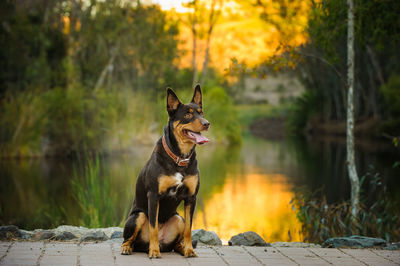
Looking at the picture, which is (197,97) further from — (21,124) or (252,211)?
(21,124)

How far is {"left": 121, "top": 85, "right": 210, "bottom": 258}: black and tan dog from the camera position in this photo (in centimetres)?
505

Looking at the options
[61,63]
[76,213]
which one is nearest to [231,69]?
[76,213]

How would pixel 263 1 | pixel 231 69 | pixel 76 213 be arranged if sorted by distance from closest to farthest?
1. pixel 231 69
2. pixel 76 213
3. pixel 263 1

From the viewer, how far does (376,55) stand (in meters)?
33.9

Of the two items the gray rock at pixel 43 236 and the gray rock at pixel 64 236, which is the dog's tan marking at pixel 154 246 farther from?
the gray rock at pixel 43 236

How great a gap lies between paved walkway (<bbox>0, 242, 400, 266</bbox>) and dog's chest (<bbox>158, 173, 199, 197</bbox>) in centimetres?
68

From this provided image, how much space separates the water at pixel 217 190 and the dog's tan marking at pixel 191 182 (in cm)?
376

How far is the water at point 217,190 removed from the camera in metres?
10.2

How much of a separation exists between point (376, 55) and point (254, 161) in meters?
14.7

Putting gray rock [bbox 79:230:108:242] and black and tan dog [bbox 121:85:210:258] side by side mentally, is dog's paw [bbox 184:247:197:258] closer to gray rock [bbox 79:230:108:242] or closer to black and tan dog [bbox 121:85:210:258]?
black and tan dog [bbox 121:85:210:258]

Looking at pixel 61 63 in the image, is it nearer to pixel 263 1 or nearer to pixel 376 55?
pixel 263 1

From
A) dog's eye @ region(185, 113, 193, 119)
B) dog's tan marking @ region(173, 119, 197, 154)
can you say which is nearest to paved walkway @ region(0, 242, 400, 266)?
dog's tan marking @ region(173, 119, 197, 154)

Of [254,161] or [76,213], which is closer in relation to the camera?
[76,213]

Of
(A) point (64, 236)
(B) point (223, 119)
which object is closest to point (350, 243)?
(A) point (64, 236)
